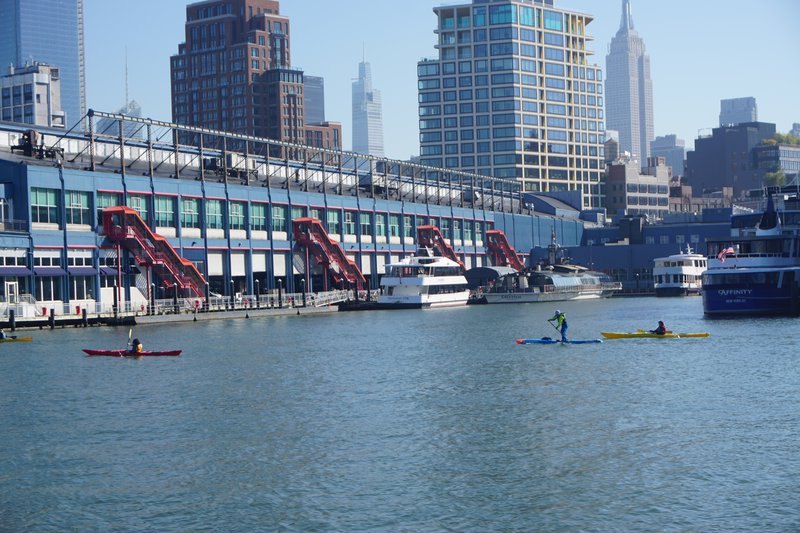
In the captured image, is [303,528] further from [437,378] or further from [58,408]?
[437,378]

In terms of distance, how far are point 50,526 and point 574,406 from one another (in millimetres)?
25049

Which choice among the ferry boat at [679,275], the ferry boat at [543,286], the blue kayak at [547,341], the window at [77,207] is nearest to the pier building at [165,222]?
the window at [77,207]

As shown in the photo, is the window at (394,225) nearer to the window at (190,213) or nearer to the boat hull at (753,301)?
the window at (190,213)

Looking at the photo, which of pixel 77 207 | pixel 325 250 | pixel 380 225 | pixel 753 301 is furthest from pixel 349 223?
pixel 753 301

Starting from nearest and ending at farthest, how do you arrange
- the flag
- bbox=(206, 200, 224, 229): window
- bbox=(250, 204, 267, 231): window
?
1. the flag
2. bbox=(206, 200, 224, 229): window
3. bbox=(250, 204, 267, 231): window

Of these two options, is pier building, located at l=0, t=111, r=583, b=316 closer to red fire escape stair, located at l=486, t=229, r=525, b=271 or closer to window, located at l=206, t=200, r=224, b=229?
window, located at l=206, t=200, r=224, b=229

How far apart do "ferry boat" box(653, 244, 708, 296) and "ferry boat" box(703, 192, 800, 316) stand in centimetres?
7042

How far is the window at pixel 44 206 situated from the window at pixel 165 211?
510 inches

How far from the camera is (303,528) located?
1259 inches

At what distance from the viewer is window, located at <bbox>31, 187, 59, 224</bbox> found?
104 meters

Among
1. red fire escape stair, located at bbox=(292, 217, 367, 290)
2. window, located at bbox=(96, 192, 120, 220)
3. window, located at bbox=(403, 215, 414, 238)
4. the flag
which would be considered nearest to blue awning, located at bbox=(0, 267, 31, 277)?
window, located at bbox=(96, 192, 120, 220)

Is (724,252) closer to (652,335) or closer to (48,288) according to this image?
(652,335)

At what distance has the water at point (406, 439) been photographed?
109 feet

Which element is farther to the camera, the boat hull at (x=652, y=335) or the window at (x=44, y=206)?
the window at (x=44, y=206)
